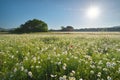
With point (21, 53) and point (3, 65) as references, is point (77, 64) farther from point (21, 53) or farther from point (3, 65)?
point (21, 53)

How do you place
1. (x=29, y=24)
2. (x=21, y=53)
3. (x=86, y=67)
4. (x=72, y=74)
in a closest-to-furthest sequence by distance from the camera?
(x=72, y=74) → (x=86, y=67) → (x=21, y=53) → (x=29, y=24)

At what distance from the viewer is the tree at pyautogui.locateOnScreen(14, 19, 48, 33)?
67.5 metres

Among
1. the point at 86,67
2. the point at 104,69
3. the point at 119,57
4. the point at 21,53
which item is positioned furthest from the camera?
the point at 21,53

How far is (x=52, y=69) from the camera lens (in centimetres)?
630

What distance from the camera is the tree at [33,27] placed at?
221ft

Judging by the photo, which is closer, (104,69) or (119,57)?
(104,69)

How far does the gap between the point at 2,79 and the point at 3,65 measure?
193cm

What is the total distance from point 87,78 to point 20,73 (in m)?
1.68

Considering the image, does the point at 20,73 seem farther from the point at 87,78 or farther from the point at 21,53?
the point at 21,53

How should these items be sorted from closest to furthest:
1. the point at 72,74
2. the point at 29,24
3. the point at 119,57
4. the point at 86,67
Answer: the point at 72,74 < the point at 86,67 < the point at 119,57 < the point at 29,24

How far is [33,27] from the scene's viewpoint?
69.8m

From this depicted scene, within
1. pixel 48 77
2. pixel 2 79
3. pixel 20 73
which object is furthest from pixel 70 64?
pixel 2 79

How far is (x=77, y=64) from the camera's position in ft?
21.6

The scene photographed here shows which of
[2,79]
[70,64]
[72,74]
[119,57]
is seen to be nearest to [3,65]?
[2,79]
